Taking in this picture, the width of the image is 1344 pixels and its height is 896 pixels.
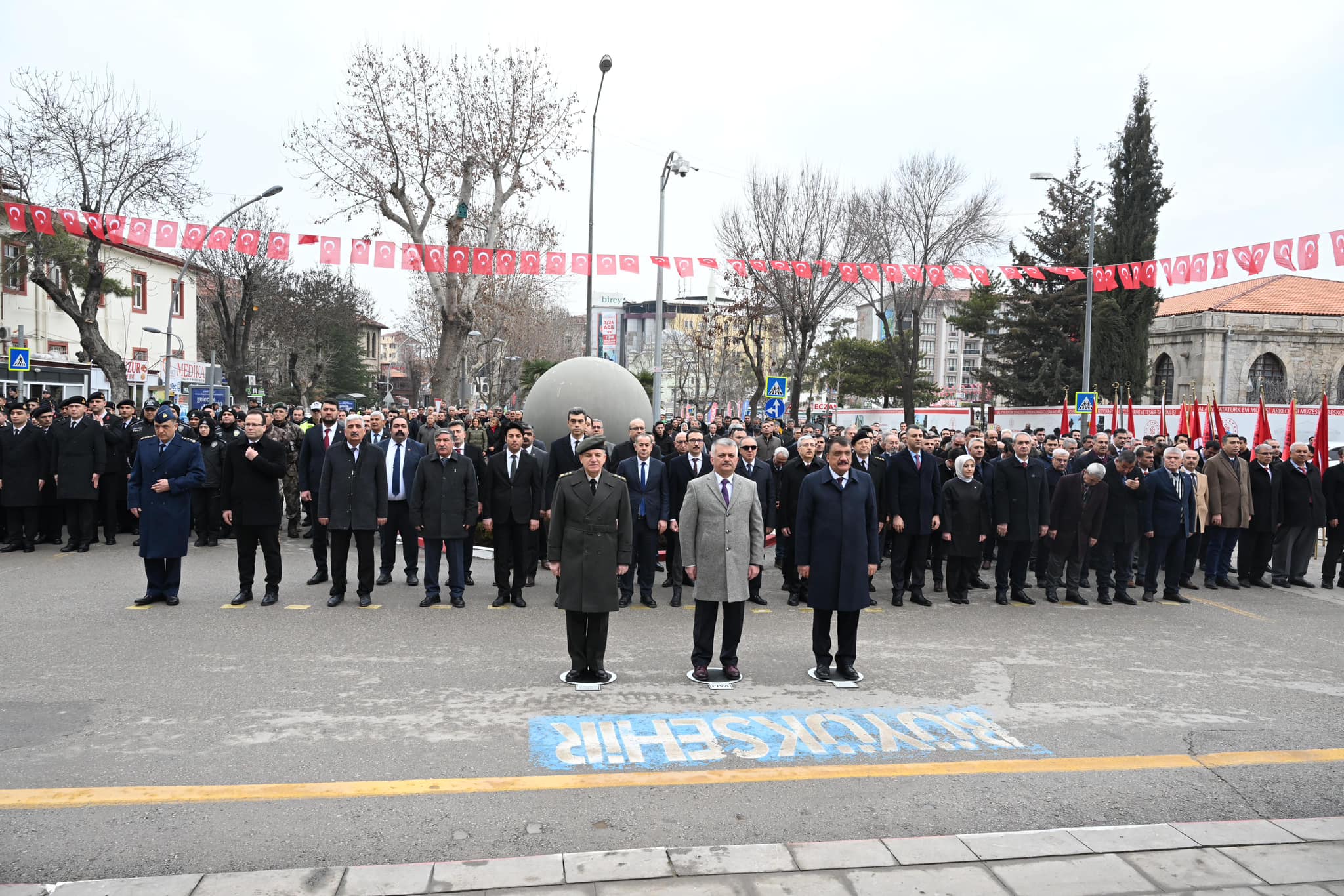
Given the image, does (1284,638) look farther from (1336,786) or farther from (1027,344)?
(1027,344)

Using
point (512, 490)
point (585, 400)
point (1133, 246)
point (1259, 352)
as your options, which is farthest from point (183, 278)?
point (1259, 352)

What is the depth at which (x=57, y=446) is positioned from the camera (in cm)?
1221

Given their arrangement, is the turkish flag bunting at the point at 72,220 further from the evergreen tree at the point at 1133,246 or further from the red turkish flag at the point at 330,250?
the evergreen tree at the point at 1133,246

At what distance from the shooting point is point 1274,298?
59.2 m

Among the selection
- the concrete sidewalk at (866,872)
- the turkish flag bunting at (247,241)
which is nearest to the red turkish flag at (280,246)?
the turkish flag bunting at (247,241)

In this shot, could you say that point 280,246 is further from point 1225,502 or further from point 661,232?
point 1225,502

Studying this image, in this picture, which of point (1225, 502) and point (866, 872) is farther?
point (1225, 502)

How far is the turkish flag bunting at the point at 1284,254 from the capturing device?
15.6 metres

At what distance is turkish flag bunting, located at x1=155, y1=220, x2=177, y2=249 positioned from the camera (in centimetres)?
1678

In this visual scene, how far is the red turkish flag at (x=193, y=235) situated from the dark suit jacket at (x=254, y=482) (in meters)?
9.86

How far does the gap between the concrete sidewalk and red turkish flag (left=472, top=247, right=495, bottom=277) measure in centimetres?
1722

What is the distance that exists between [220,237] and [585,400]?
37.5 ft

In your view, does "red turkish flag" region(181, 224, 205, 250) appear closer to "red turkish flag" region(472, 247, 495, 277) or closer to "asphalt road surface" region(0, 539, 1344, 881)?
"red turkish flag" region(472, 247, 495, 277)

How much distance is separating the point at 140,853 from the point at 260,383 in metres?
56.5
